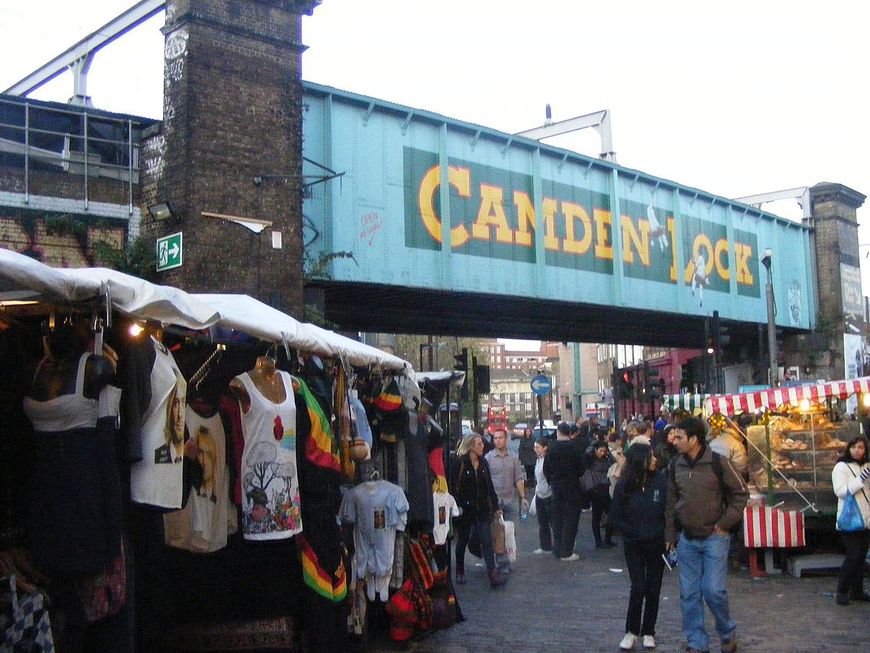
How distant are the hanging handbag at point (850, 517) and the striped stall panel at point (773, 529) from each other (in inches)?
79.8

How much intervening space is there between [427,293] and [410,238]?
5.03 ft

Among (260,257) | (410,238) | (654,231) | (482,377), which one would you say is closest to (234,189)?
(260,257)

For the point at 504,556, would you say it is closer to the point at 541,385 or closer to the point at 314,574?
the point at 314,574

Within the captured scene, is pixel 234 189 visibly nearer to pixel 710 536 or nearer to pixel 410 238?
pixel 410 238

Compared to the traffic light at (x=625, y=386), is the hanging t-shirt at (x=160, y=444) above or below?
below

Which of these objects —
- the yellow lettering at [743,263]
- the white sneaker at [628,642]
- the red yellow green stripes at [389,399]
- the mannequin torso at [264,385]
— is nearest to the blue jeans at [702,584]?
the white sneaker at [628,642]

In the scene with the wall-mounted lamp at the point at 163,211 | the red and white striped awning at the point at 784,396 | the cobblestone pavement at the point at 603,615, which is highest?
the wall-mounted lamp at the point at 163,211

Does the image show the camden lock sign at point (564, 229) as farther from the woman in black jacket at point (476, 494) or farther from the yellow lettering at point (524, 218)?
the woman in black jacket at point (476, 494)

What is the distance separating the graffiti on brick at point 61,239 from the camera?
14.6m

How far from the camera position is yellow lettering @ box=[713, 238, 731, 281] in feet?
93.1

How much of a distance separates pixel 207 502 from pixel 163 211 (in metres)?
9.48

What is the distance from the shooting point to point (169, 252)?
15.1 m

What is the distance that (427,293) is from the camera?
20.1 metres

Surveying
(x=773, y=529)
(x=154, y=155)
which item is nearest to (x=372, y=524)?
(x=773, y=529)
